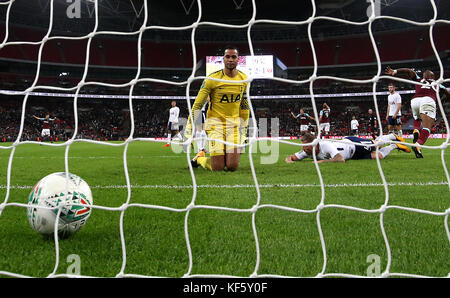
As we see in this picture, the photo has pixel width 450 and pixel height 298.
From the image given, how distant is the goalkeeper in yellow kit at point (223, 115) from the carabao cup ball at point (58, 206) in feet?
9.74

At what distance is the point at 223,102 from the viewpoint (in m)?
5.20

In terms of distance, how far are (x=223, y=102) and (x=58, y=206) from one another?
349 cm

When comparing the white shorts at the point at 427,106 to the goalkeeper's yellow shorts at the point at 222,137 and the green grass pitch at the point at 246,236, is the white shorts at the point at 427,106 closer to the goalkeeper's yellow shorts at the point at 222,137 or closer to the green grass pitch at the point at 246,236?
the green grass pitch at the point at 246,236

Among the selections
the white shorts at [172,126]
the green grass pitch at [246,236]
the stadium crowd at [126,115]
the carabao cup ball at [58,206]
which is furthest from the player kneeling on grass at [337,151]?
the stadium crowd at [126,115]

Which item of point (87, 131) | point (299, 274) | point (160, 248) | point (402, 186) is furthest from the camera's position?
point (87, 131)

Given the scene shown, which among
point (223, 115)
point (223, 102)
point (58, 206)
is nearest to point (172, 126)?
point (223, 115)

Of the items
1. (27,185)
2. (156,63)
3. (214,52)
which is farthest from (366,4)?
(27,185)

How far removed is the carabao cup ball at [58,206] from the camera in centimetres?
200

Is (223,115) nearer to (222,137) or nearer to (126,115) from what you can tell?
(222,137)

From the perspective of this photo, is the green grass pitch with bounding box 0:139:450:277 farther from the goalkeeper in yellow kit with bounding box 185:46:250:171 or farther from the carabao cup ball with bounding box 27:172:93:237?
the goalkeeper in yellow kit with bounding box 185:46:250:171

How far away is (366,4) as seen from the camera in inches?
989

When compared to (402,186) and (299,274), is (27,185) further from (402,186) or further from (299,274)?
(402,186)
